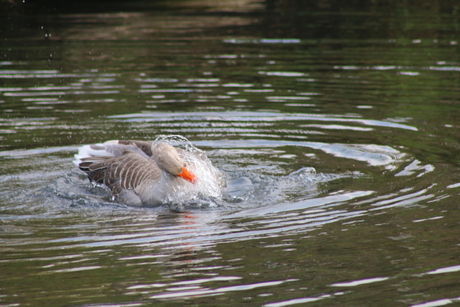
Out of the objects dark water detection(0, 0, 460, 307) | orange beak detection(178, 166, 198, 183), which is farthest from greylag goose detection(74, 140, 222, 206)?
dark water detection(0, 0, 460, 307)

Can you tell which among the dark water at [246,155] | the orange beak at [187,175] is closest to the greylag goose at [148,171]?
the orange beak at [187,175]

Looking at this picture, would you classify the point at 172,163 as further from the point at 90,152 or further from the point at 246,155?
the point at 246,155

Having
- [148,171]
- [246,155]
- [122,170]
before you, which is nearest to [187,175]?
[148,171]

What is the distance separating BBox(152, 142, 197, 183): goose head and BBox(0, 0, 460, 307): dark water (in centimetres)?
44

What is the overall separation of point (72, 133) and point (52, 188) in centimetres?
265

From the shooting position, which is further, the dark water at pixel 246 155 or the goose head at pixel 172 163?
the goose head at pixel 172 163

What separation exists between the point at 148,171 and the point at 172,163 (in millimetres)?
740

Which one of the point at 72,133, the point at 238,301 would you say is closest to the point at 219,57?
the point at 72,133

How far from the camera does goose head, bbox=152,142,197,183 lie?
330 inches

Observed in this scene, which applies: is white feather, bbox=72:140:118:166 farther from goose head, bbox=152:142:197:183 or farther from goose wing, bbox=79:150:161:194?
goose head, bbox=152:142:197:183

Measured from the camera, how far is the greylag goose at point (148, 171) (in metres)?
8.46

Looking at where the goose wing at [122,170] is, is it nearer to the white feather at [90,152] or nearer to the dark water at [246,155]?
the white feather at [90,152]

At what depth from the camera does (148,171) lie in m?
9.04

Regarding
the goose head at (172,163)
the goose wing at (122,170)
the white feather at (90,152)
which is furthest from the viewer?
the white feather at (90,152)
